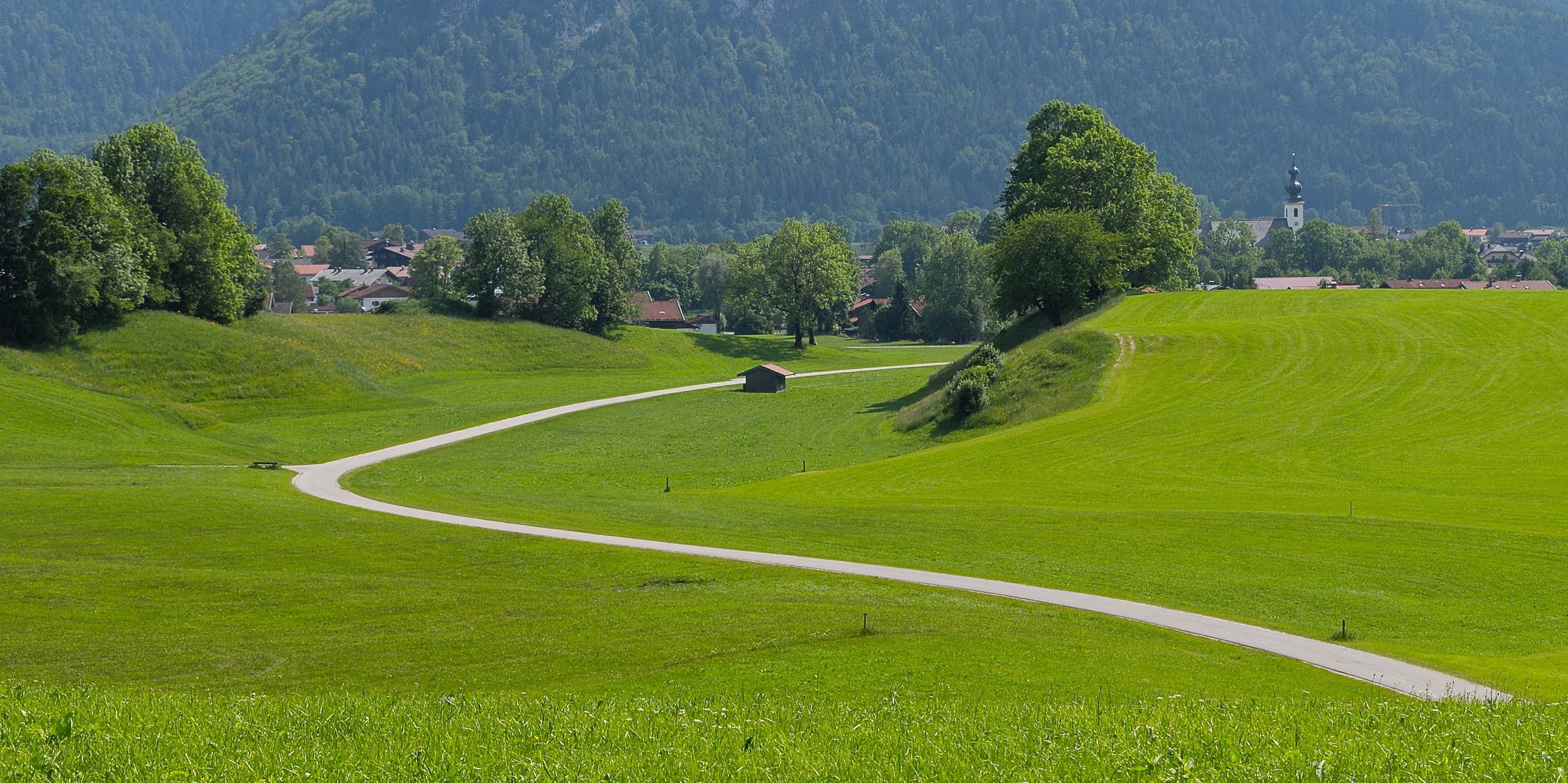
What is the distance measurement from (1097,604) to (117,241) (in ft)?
271

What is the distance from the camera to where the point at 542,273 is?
143000 mm

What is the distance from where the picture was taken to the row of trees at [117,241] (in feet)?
277

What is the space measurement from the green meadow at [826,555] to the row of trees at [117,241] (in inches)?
131

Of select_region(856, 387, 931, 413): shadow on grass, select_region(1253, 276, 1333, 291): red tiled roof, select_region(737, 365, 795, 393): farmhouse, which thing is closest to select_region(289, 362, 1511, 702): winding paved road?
select_region(856, 387, 931, 413): shadow on grass

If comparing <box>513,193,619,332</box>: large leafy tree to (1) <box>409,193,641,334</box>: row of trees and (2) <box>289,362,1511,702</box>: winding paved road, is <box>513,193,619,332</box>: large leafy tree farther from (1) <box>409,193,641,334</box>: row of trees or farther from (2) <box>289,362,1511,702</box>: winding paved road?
(2) <box>289,362,1511,702</box>: winding paved road

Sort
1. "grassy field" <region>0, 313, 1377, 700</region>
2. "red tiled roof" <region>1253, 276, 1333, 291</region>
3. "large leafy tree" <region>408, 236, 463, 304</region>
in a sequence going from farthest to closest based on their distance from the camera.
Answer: "red tiled roof" <region>1253, 276, 1333, 291</region>
"large leafy tree" <region>408, 236, 463, 304</region>
"grassy field" <region>0, 313, 1377, 700</region>

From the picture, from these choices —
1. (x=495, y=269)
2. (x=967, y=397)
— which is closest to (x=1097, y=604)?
(x=967, y=397)

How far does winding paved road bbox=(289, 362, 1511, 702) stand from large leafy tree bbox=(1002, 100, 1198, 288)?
62.1 m

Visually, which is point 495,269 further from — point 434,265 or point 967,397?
point 967,397

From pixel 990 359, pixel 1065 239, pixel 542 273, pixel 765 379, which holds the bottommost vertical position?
pixel 765 379

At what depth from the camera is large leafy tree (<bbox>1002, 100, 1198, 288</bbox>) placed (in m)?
104

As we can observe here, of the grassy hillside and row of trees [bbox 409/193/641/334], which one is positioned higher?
row of trees [bbox 409/193/641/334]

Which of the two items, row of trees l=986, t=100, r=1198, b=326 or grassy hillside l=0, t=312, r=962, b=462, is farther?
row of trees l=986, t=100, r=1198, b=326

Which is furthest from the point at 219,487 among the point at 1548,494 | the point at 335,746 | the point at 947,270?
the point at 947,270
